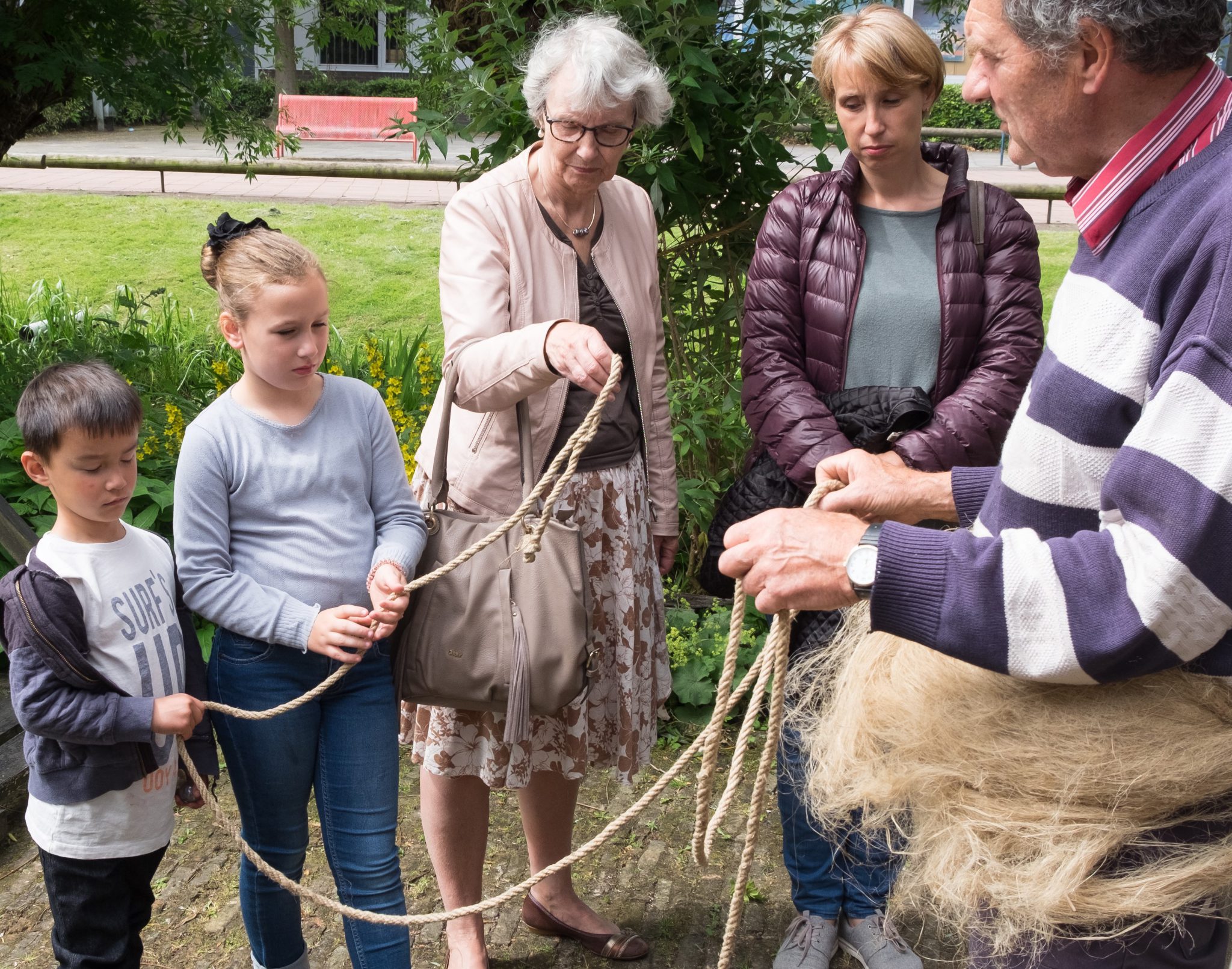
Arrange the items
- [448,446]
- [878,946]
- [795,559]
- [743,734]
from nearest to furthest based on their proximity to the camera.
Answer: [795,559]
[743,734]
[448,446]
[878,946]

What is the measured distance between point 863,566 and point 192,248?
907 centimetres

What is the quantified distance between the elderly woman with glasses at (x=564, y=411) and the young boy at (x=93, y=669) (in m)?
0.66

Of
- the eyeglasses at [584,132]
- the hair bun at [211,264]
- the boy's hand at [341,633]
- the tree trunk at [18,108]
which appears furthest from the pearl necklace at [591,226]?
the tree trunk at [18,108]

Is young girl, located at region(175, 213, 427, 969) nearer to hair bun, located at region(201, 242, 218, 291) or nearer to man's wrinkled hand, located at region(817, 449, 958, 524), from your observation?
hair bun, located at region(201, 242, 218, 291)

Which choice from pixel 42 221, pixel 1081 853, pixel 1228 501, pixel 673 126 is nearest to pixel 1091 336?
pixel 1228 501

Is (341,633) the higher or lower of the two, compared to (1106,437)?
lower

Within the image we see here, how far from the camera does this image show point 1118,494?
131cm

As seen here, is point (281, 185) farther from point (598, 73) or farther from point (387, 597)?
point (387, 597)

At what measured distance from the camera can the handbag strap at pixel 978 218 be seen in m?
2.75

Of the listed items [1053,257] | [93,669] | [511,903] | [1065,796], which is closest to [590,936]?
[511,903]

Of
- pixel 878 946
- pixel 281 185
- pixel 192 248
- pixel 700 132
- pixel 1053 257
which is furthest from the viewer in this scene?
pixel 281 185

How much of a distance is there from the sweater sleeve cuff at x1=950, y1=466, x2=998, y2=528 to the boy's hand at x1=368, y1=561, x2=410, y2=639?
3.34 ft

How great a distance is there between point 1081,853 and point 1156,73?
0.95 meters

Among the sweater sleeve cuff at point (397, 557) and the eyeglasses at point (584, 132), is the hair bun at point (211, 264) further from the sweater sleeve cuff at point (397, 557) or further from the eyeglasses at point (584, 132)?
the eyeglasses at point (584, 132)
